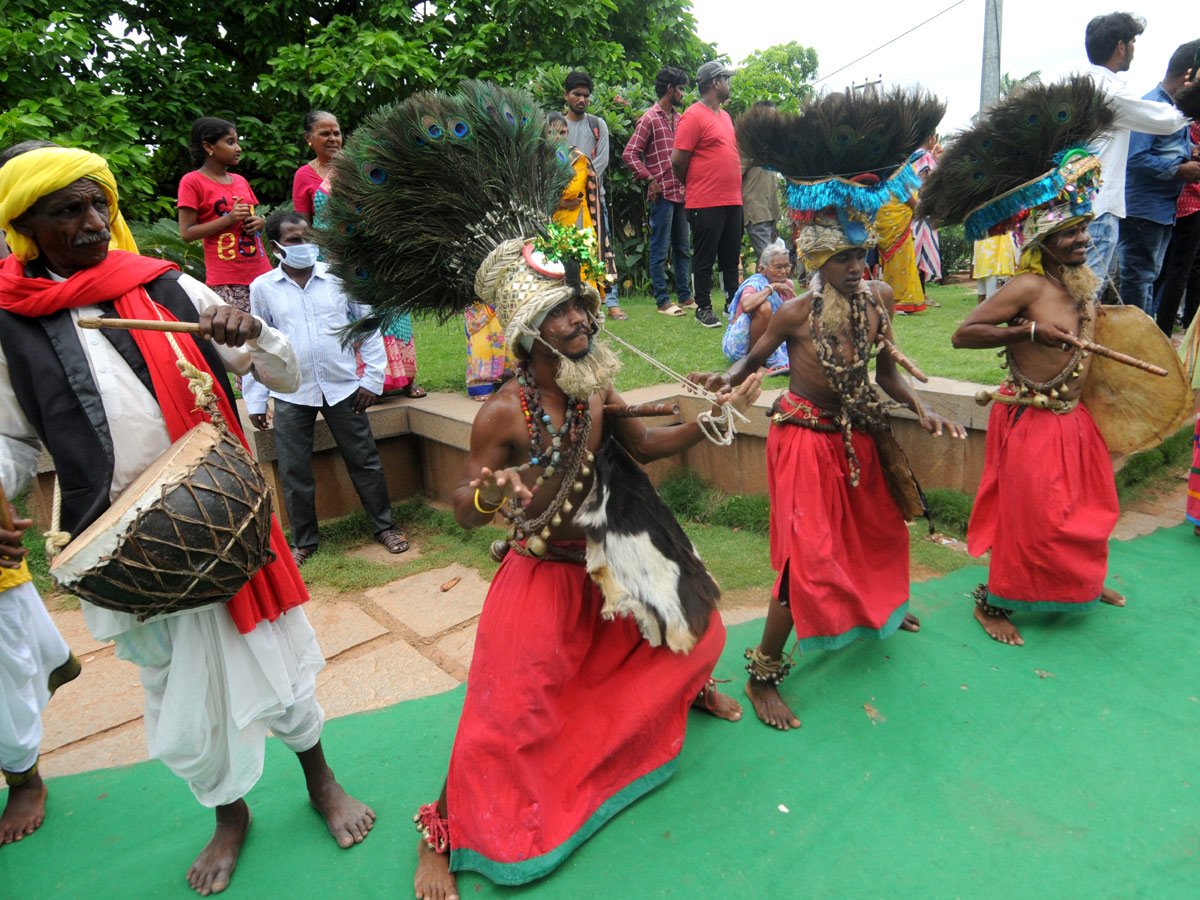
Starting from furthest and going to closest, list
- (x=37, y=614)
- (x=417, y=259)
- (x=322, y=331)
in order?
(x=322, y=331) → (x=37, y=614) → (x=417, y=259)

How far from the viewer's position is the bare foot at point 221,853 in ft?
8.38

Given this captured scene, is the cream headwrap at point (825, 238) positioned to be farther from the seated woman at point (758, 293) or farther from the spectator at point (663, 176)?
the spectator at point (663, 176)

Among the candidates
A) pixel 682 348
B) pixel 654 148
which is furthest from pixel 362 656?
pixel 654 148

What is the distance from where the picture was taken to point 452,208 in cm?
260

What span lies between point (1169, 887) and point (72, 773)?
13.5ft

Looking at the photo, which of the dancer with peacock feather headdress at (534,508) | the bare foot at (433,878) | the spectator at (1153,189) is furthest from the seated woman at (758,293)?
the bare foot at (433,878)

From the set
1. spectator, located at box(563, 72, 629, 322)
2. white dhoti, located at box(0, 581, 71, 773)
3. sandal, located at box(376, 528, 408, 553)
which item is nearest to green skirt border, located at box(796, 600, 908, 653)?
white dhoti, located at box(0, 581, 71, 773)

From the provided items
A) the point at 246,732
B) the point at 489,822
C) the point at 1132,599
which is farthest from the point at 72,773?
the point at 1132,599

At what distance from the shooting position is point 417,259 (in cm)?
266

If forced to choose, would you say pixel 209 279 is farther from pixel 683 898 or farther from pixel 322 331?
pixel 683 898

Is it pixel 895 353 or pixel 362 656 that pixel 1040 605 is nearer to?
pixel 895 353

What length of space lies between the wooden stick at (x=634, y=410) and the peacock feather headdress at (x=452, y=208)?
34 cm

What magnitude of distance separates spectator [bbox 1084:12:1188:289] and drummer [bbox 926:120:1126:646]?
2042mm

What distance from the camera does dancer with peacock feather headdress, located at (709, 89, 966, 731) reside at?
3.24 m
